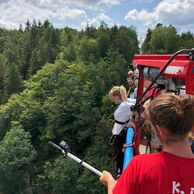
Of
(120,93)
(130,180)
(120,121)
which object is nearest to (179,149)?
(130,180)

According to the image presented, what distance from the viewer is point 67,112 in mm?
54344

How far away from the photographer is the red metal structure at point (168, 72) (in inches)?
136

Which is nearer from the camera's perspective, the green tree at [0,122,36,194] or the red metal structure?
the red metal structure

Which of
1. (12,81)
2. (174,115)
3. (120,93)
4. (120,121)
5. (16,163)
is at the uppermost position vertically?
(174,115)

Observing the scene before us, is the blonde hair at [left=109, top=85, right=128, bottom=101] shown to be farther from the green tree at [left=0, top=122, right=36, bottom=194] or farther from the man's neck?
the green tree at [left=0, top=122, right=36, bottom=194]

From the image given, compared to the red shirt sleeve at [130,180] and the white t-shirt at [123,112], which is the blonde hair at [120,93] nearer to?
the white t-shirt at [123,112]

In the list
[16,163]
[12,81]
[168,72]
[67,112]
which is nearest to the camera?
A: [168,72]

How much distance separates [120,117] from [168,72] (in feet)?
8.24

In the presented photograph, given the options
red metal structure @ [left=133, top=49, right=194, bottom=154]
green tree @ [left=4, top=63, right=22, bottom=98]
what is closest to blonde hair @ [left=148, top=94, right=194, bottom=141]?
red metal structure @ [left=133, top=49, right=194, bottom=154]

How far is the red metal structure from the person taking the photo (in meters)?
3.46

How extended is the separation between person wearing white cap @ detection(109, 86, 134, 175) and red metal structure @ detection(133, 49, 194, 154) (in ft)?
3.01

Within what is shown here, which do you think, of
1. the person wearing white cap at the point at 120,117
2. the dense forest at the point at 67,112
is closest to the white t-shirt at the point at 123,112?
the person wearing white cap at the point at 120,117

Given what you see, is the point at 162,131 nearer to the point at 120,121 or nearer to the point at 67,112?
the point at 120,121

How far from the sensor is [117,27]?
3068 inches
